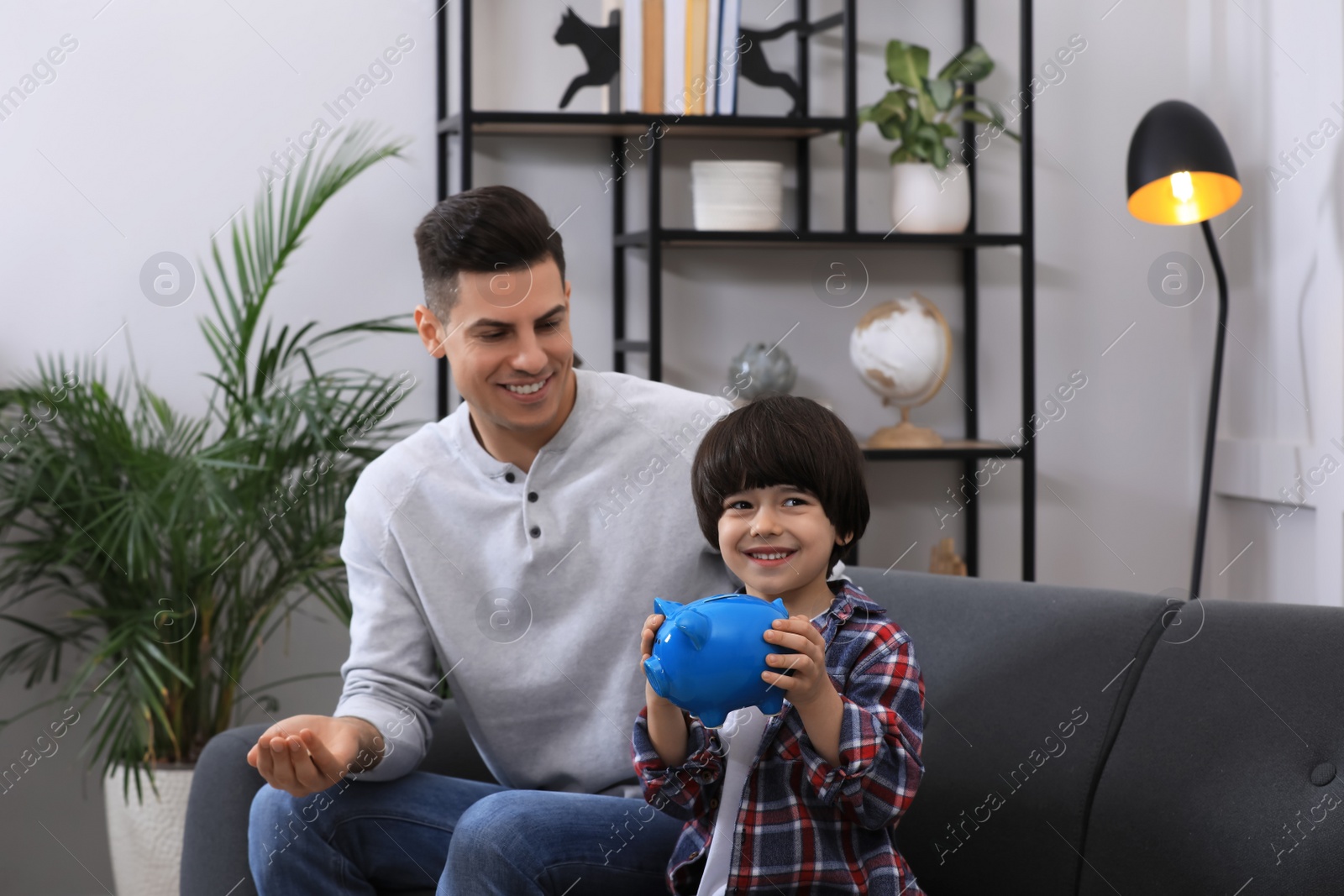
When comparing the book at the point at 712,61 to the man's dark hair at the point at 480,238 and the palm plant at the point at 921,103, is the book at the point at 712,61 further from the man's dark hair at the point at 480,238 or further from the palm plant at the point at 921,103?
the man's dark hair at the point at 480,238

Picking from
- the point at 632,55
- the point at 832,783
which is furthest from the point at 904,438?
the point at 832,783

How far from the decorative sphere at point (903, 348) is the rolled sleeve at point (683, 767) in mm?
1573

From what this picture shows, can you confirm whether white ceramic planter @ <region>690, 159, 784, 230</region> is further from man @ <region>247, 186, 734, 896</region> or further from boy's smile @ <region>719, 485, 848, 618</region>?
boy's smile @ <region>719, 485, 848, 618</region>

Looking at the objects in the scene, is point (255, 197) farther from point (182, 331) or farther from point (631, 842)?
point (631, 842)

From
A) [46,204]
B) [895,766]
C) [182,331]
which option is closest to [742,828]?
[895,766]

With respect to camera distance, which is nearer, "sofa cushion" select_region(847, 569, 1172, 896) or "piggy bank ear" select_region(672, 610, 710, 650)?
"piggy bank ear" select_region(672, 610, 710, 650)

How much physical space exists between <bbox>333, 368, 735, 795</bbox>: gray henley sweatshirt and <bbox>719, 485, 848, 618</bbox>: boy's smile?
1.11 ft

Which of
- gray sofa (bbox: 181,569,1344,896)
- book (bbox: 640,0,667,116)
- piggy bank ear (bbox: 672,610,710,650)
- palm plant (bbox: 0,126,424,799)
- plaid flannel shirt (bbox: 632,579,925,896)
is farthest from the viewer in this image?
book (bbox: 640,0,667,116)

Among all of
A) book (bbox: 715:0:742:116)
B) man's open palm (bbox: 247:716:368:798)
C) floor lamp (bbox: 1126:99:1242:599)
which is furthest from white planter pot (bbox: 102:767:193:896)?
floor lamp (bbox: 1126:99:1242:599)

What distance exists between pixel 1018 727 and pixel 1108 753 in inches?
4.2

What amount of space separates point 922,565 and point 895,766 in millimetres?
1864

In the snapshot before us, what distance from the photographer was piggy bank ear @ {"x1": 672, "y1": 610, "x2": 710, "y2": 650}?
1081 millimetres

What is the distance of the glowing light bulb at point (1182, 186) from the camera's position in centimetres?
254

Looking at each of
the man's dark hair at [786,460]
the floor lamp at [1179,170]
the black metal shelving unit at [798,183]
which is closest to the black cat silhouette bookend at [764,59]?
the black metal shelving unit at [798,183]
